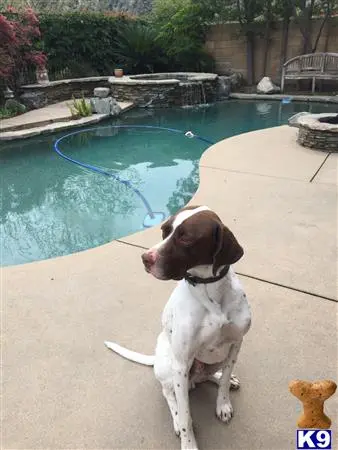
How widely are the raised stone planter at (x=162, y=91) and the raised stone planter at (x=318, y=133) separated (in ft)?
17.7

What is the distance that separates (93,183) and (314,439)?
437 centimetres

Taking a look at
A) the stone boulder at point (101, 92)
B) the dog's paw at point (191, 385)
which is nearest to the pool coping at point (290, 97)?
the stone boulder at point (101, 92)

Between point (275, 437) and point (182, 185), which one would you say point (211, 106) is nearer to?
point (182, 185)

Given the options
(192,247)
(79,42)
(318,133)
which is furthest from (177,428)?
(79,42)

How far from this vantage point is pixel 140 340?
79.1 inches

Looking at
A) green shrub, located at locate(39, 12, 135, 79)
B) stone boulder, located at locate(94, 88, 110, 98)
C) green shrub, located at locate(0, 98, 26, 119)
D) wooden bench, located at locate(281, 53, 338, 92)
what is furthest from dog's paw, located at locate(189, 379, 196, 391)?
green shrub, located at locate(39, 12, 135, 79)

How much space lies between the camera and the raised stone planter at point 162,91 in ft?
32.6

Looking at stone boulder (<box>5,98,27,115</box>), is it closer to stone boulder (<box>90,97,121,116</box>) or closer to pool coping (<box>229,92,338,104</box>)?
stone boulder (<box>90,97,121,116</box>)

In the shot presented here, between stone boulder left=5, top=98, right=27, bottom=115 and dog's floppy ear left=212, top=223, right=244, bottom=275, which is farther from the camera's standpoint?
stone boulder left=5, top=98, right=27, bottom=115

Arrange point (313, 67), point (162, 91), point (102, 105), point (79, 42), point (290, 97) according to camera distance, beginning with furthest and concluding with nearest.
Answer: point (79, 42) < point (313, 67) < point (290, 97) < point (162, 91) < point (102, 105)

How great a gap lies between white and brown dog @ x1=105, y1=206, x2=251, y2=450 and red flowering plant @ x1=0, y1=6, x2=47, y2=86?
854 centimetres

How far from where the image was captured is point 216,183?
418 cm

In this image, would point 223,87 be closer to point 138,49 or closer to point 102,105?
point 138,49

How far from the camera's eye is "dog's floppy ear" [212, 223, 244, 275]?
46.1 inches
